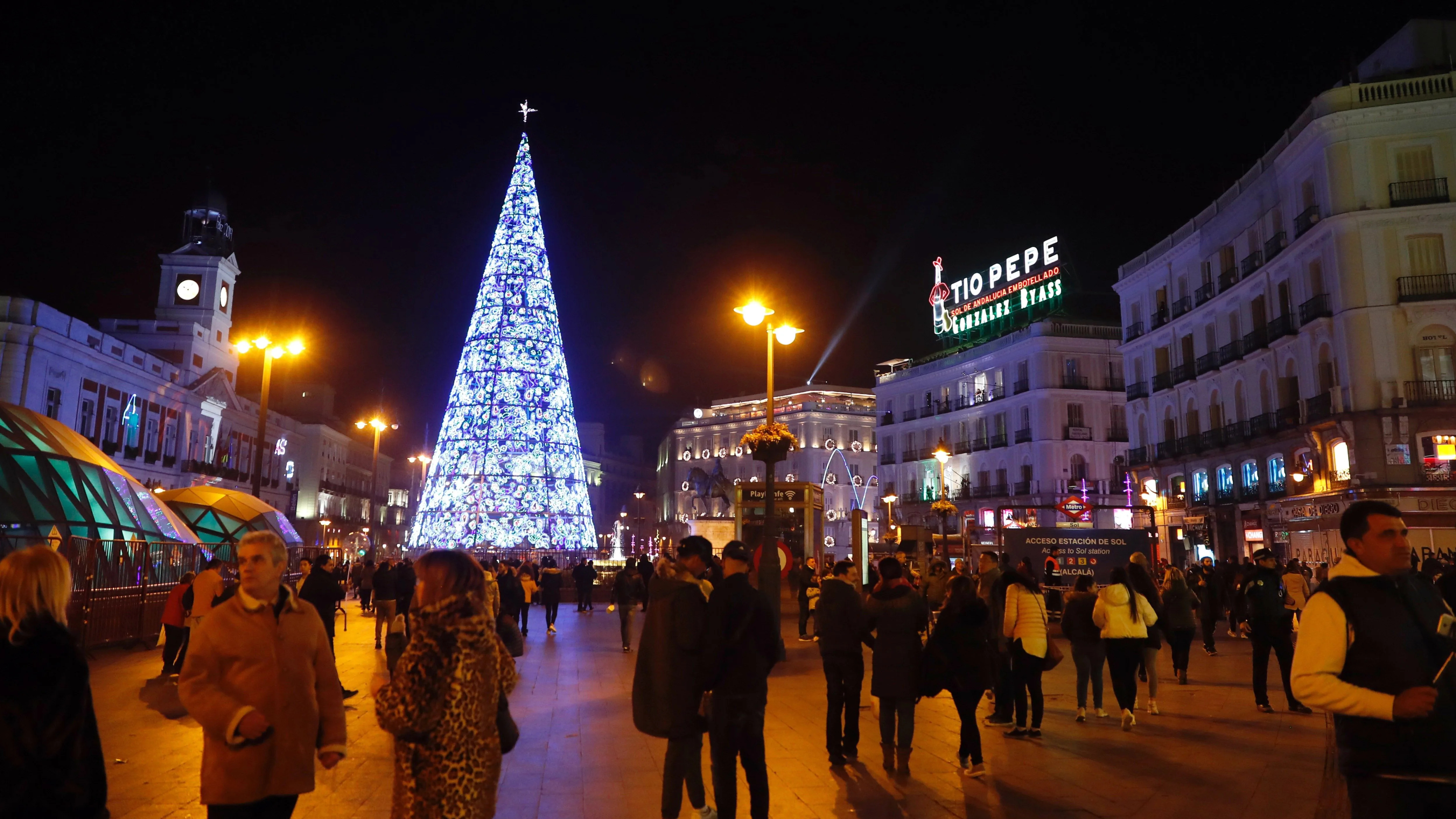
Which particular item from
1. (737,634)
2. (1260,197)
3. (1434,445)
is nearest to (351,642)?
(737,634)

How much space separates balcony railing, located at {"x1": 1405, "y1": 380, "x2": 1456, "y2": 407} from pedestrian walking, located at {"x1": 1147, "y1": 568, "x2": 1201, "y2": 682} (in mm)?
18833

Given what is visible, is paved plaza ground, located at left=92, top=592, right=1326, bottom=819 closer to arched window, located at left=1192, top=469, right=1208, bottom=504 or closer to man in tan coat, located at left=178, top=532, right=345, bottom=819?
man in tan coat, located at left=178, top=532, right=345, bottom=819

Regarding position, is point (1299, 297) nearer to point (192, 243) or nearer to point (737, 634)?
point (737, 634)

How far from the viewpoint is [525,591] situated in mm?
19031

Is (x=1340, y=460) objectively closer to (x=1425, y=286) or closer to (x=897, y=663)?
(x=1425, y=286)

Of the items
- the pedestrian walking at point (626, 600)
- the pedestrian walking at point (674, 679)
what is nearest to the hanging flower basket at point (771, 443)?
the pedestrian walking at point (626, 600)

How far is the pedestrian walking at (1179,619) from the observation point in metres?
12.4

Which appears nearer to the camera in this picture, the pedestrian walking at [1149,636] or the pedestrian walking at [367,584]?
the pedestrian walking at [1149,636]

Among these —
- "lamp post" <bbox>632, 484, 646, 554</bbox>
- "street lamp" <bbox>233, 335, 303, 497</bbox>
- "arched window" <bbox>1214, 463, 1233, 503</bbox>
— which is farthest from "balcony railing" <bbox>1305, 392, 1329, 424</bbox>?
"lamp post" <bbox>632, 484, 646, 554</bbox>

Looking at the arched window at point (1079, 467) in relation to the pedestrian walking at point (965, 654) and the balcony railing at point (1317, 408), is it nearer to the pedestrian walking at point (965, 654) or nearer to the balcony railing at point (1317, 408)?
the balcony railing at point (1317, 408)

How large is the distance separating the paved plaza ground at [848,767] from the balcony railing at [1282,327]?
22153mm

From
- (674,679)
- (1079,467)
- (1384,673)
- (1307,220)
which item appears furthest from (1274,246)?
(1384,673)

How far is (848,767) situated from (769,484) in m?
7.38

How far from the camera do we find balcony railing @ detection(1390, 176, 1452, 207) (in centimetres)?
2714
